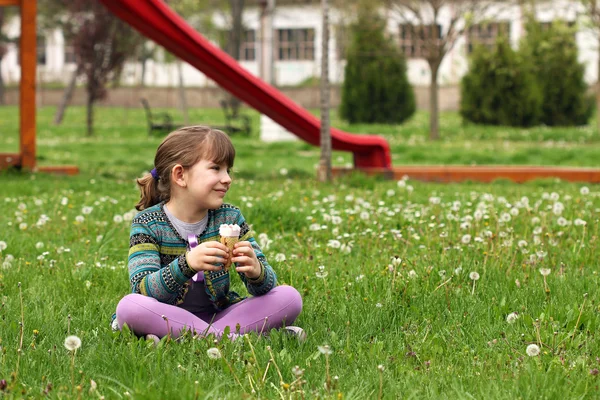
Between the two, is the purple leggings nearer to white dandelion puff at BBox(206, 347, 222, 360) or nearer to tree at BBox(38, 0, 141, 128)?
white dandelion puff at BBox(206, 347, 222, 360)

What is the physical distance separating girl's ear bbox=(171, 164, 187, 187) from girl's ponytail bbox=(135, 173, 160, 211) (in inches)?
7.2

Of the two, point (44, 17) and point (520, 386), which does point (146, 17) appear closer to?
point (520, 386)

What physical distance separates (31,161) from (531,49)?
18164 mm

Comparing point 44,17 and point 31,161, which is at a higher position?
point 44,17

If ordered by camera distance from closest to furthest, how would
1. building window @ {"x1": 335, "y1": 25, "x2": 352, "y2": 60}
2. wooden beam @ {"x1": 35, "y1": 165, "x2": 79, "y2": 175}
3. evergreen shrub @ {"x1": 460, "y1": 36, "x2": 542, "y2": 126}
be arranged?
wooden beam @ {"x1": 35, "y1": 165, "x2": 79, "y2": 175} → evergreen shrub @ {"x1": 460, "y1": 36, "x2": 542, "y2": 126} → building window @ {"x1": 335, "y1": 25, "x2": 352, "y2": 60}

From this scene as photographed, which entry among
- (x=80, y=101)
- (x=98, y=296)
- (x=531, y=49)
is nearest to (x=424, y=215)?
(x=98, y=296)

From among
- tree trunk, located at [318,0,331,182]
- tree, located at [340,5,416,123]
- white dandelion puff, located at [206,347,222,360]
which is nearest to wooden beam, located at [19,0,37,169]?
tree trunk, located at [318,0,331,182]

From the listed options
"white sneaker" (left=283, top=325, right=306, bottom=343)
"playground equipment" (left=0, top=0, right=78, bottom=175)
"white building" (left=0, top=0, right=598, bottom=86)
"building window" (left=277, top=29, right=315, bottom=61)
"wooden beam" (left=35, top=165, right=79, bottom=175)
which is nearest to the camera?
"white sneaker" (left=283, top=325, right=306, bottom=343)

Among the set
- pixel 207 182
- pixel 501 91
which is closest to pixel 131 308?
pixel 207 182

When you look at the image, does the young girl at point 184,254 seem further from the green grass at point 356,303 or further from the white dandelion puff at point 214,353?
the white dandelion puff at point 214,353

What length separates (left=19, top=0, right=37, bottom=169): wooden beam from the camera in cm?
1038

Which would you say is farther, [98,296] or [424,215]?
[424,215]

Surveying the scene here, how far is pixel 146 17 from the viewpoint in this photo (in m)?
9.80

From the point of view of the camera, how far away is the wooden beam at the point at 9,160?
10.5m
